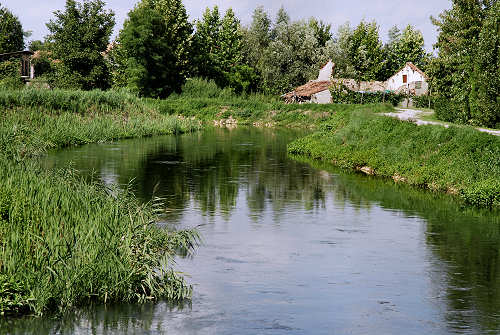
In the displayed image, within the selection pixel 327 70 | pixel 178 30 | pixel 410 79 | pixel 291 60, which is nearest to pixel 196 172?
pixel 178 30

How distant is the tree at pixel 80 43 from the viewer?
86.1 metres

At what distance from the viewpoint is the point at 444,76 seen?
67562mm

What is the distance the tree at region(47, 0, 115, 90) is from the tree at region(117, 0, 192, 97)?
3.25 m

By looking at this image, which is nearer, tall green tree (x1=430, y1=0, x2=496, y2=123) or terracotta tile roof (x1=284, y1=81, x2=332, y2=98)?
tall green tree (x1=430, y1=0, x2=496, y2=123)

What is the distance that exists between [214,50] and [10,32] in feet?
111

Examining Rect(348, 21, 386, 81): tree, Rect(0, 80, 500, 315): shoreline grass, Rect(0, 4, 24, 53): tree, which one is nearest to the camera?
Rect(0, 80, 500, 315): shoreline grass

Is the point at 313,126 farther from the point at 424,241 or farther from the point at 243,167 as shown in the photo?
the point at 424,241

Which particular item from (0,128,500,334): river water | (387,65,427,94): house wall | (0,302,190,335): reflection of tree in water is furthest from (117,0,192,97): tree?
(0,302,190,335): reflection of tree in water

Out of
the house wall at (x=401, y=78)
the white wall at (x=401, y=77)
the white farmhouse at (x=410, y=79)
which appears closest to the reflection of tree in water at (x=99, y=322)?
the white farmhouse at (x=410, y=79)

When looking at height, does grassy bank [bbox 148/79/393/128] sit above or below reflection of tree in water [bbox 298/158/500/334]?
above

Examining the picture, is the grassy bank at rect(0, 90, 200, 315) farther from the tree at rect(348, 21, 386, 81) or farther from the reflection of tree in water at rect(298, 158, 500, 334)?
the tree at rect(348, 21, 386, 81)

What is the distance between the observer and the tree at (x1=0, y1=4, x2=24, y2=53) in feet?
362

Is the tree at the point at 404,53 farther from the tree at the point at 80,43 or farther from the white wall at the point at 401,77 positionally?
the tree at the point at 80,43

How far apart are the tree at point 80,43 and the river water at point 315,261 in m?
55.9
